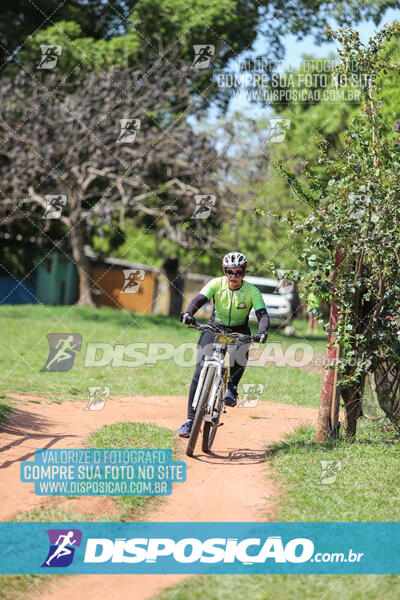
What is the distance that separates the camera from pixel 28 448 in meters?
7.00

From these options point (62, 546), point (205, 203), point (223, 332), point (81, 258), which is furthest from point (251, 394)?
point (81, 258)

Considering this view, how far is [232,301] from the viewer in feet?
23.9

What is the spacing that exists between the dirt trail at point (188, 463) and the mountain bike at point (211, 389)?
0.91ft

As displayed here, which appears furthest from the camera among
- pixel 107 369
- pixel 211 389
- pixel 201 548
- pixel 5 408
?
pixel 107 369

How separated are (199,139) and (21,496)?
1964cm

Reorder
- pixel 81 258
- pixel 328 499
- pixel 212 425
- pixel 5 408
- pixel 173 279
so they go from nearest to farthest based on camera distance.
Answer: pixel 328 499
pixel 212 425
pixel 5 408
pixel 81 258
pixel 173 279

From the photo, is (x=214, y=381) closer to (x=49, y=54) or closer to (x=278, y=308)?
(x=278, y=308)

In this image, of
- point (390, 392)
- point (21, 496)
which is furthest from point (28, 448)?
point (390, 392)

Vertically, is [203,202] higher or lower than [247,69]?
lower

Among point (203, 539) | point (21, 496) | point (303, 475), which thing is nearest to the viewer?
point (203, 539)

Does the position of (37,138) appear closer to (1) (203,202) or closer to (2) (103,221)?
(2) (103,221)

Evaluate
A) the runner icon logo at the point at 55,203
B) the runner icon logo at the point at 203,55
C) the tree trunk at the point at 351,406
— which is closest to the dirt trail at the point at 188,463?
the tree trunk at the point at 351,406

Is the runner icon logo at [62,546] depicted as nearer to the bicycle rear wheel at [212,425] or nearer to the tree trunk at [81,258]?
the bicycle rear wheel at [212,425]

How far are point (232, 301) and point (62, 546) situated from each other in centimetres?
336
